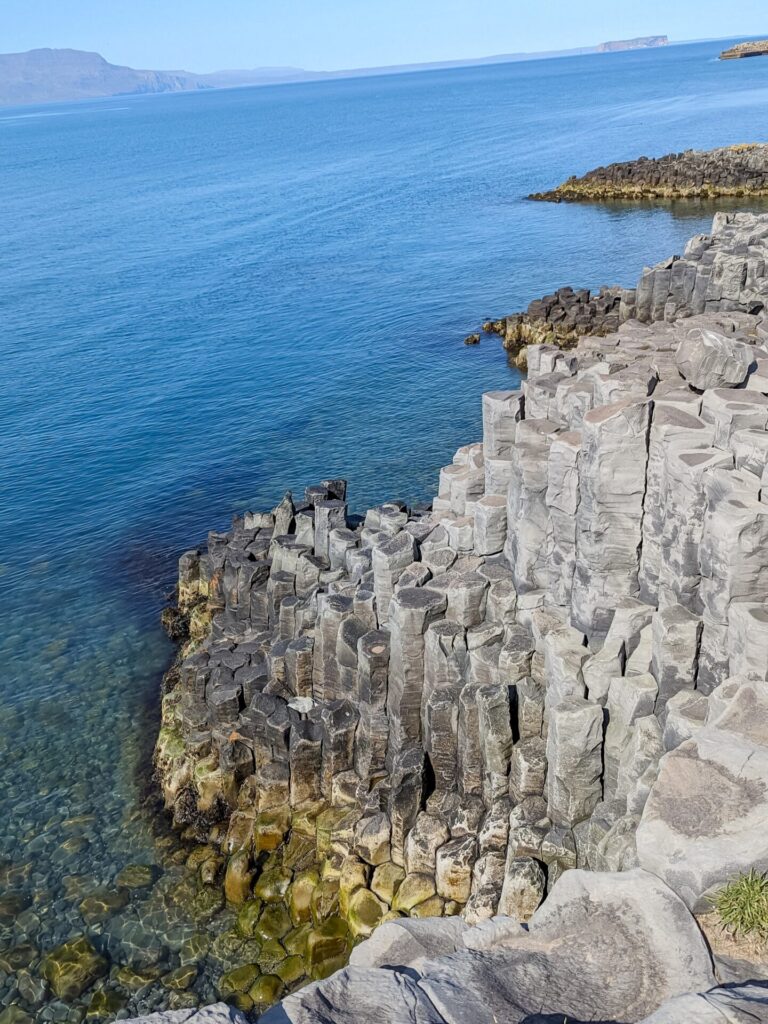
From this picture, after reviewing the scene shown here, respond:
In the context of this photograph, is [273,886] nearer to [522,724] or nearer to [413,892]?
[413,892]

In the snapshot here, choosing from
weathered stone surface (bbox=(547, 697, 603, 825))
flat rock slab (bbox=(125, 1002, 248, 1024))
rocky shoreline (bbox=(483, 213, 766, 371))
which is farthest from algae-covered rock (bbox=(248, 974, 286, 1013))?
rocky shoreline (bbox=(483, 213, 766, 371))

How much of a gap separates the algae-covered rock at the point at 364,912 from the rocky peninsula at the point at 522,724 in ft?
0.14

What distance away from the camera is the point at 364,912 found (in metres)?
16.4

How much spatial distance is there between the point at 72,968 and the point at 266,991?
379 centimetres

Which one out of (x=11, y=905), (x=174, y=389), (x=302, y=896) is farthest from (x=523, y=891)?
(x=174, y=389)

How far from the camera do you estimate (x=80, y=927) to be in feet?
57.9

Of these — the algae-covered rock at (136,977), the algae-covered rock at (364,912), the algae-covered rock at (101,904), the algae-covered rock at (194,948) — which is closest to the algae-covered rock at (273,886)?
the algae-covered rock at (194,948)

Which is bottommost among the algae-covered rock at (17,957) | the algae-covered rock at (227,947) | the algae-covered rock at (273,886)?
the algae-covered rock at (17,957)

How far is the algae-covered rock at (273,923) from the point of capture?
55.4 ft

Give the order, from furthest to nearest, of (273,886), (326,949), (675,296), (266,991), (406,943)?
(675,296) → (273,886) → (326,949) → (266,991) → (406,943)

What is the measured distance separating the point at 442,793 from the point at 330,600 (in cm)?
509

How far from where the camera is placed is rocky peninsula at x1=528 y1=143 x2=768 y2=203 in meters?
88.1

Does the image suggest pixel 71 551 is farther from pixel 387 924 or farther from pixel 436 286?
pixel 436 286

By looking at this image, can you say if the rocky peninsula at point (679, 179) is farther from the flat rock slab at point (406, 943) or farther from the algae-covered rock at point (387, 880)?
the flat rock slab at point (406, 943)
